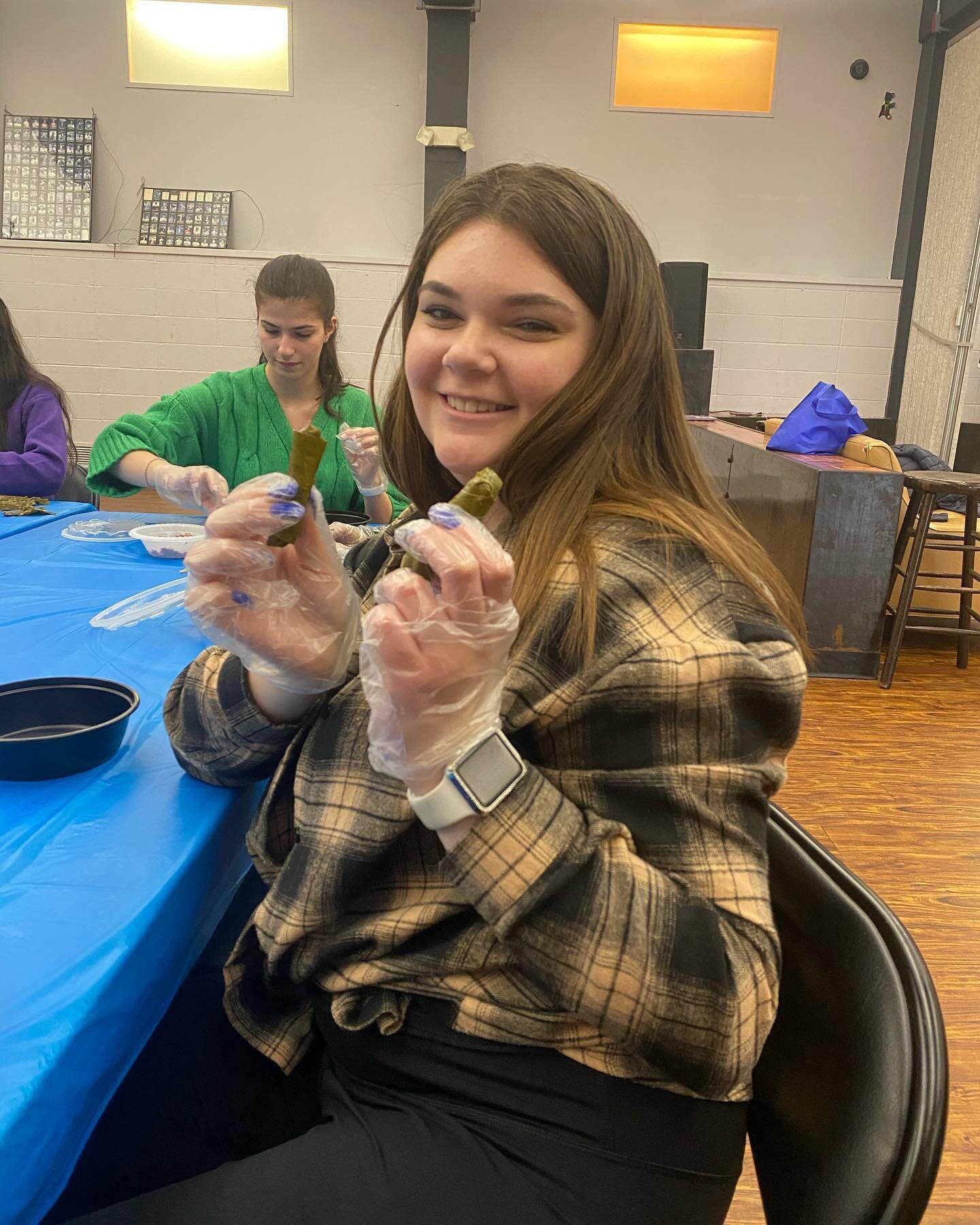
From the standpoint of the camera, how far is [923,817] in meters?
2.66

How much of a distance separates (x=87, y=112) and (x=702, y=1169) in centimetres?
767

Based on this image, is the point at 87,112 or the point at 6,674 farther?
the point at 87,112

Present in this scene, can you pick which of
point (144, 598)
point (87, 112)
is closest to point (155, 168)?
point (87, 112)

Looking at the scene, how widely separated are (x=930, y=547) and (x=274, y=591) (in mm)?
3582

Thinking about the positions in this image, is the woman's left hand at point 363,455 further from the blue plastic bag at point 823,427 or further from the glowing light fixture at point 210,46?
the glowing light fixture at point 210,46

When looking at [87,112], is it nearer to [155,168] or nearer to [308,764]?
[155,168]

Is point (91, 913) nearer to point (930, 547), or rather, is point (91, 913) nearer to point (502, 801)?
point (502, 801)

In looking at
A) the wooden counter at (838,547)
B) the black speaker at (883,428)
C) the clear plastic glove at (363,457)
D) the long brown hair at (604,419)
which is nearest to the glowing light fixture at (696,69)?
the black speaker at (883,428)

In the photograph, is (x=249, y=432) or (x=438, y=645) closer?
(x=438, y=645)

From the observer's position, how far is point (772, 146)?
6719 mm

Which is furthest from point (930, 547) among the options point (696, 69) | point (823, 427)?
point (696, 69)

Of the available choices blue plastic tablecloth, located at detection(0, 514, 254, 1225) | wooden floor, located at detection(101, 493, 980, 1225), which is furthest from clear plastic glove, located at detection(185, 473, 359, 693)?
wooden floor, located at detection(101, 493, 980, 1225)

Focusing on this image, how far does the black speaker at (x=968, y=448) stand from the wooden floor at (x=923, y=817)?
2326 millimetres

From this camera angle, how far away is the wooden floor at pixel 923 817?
62.7 inches
